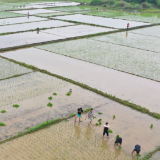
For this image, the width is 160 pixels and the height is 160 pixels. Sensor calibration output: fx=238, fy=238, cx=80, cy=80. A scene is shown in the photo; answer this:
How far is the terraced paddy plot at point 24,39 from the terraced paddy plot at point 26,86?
24.9 ft

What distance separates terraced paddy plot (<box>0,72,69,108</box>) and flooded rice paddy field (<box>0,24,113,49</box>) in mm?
7560

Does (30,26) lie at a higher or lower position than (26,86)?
higher

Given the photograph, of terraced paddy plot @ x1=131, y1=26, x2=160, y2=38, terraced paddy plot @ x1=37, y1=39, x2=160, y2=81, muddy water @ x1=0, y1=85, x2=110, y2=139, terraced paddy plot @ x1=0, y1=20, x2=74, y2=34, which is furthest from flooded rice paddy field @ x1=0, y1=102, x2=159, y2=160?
terraced paddy plot @ x1=0, y1=20, x2=74, y2=34

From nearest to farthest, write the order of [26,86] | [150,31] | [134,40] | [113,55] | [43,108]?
[43,108] < [26,86] < [113,55] < [134,40] < [150,31]

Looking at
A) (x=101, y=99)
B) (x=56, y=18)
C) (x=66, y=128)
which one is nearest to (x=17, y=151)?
(x=66, y=128)

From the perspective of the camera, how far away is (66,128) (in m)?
9.23

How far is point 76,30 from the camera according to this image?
27406 mm

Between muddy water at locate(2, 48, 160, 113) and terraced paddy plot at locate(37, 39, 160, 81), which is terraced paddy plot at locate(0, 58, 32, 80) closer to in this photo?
muddy water at locate(2, 48, 160, 113)

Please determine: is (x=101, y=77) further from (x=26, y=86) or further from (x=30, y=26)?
(x=30, y=26)

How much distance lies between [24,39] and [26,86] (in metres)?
11.3

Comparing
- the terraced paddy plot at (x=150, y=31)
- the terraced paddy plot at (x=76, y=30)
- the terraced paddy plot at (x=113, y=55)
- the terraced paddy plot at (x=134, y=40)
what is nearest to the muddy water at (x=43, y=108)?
the terraced paddy plot at (x=113, y=55)

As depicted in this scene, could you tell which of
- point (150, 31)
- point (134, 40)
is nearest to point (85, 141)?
point (134, 40)

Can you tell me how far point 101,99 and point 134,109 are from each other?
170cm

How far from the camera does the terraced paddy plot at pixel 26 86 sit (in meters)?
11.5
